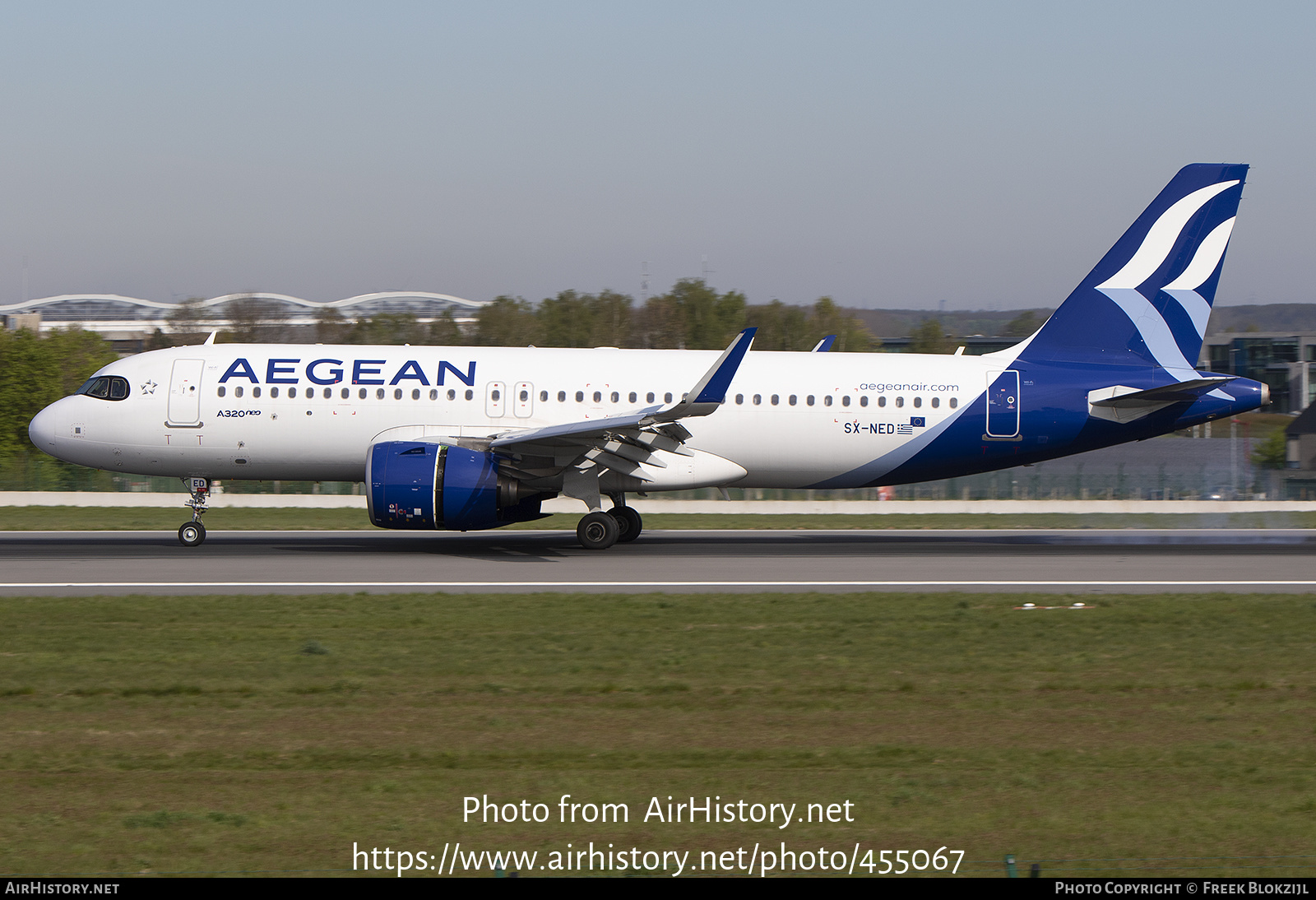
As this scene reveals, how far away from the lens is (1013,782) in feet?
26.1

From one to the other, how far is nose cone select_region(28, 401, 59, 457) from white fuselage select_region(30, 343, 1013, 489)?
4cm

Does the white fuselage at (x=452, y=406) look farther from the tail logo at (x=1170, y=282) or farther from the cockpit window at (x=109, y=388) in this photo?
the tail logo at (x=1170, y=282)

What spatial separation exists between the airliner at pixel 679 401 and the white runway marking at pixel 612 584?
3.30m

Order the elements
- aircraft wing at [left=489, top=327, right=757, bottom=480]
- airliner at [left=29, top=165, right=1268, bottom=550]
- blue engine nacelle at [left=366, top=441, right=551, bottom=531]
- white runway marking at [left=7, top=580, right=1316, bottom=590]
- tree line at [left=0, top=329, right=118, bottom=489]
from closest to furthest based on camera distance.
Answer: white runway marking at [left=7, top=580, right=1316, bottom=590]
aircraft wing at [left=489, top=327, right=757, bottom=480]
blue engine nacelle at [left=366, top=441, right=551, bottom=531]
airliner at [left=29, top=165, right=1268, bottom=550]
tree line at [left=0, top=329, right=118, bottom=489]

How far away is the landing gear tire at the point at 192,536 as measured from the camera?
2239cm

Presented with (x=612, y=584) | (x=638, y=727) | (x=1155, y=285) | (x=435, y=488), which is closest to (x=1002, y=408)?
(x=1155, y=285)

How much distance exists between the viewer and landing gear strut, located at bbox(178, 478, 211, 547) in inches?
882

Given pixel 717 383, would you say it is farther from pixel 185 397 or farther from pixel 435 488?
pixel 185 397

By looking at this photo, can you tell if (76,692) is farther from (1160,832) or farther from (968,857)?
(1160,832)

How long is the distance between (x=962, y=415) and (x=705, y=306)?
71.8m

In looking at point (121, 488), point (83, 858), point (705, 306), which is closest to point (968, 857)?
point (83, 858)

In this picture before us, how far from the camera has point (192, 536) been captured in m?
22.4

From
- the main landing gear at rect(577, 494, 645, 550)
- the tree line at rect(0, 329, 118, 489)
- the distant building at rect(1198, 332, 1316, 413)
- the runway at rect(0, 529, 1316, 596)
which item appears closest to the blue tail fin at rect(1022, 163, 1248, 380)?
the runway at rect(0, 529, 1316, 596)

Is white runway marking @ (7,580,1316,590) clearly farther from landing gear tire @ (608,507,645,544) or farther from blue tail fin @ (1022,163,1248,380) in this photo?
blue tail fin @ (1022,163,1248,380)
